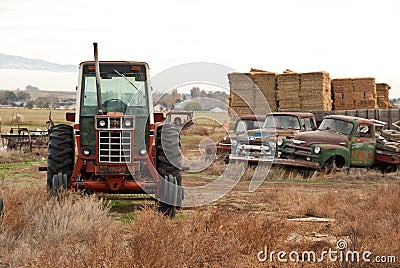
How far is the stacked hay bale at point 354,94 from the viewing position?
87.9 ft

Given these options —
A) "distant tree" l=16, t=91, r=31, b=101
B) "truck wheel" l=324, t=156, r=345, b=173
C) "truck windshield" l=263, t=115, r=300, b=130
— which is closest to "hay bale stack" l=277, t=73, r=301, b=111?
"truck windshield" l=263, t=115, r=300, b=130

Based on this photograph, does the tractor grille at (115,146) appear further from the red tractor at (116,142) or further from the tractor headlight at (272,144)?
the tractor headlight at (272,144)

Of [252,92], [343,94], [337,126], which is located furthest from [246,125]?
[343,94]

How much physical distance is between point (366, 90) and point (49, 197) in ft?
62.0

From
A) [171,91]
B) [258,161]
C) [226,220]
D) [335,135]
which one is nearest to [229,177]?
[258,161]

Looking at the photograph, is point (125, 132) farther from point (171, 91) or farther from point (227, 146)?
point (227, 146)

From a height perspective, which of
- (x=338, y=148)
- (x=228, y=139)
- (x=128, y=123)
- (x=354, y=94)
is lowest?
(x=338, y=148)

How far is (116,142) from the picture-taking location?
435 inches

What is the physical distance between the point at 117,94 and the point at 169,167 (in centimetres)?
184

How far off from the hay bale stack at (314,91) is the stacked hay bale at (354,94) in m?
1.19

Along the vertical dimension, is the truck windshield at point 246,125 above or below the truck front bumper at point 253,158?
above

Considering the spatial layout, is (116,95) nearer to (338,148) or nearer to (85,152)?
(85,152)

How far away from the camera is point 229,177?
18.3 m

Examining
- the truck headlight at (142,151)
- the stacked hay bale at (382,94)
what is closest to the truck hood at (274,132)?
the truck headlight at (142,151)
